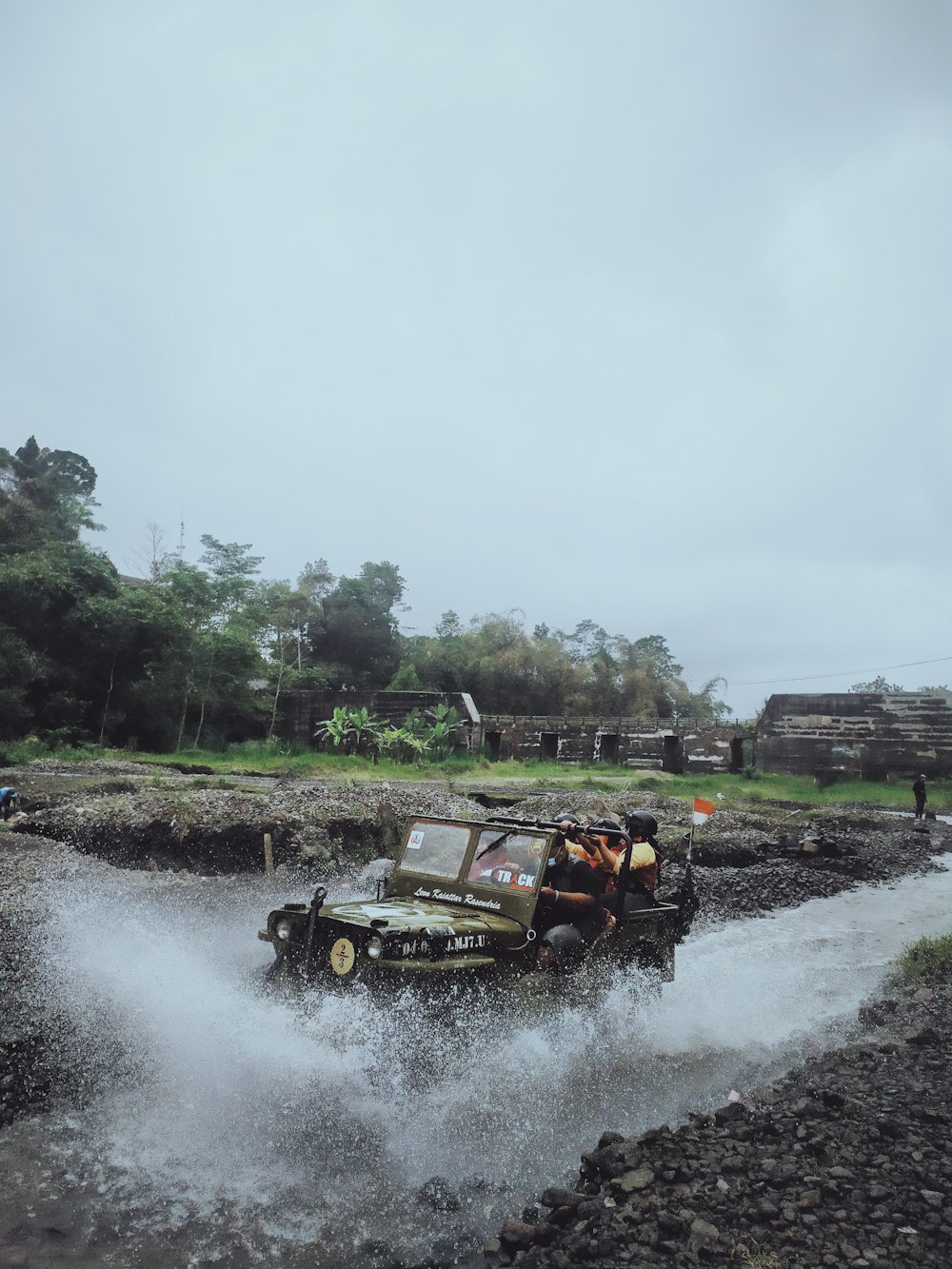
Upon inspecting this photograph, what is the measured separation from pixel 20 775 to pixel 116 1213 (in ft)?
66.6

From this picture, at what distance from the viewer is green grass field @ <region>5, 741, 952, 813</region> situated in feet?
96.8

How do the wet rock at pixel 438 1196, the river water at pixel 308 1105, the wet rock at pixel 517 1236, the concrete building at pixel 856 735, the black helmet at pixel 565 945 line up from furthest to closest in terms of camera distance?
the concrete building at pixel 856 735, the black helmet at pixel 565 945, the wet rock at pixel 438 1196, the river water at pixel 308 1105, the wet rock at pixel 517 1236

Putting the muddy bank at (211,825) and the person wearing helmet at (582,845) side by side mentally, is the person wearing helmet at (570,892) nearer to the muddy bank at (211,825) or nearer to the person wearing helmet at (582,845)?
the person wearing helmet at (582,845)

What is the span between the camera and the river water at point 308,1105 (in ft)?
15.0

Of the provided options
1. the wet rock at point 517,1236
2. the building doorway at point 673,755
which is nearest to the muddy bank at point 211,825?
the wet rock at point 517,1236

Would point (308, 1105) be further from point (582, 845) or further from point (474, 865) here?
point (582, 845)

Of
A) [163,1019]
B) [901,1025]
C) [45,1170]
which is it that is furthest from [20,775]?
[901,1025]

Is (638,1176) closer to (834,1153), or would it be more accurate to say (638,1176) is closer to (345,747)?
(834,1153)

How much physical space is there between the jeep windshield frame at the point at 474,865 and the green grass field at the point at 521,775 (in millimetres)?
19694

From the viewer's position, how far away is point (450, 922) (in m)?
6.41

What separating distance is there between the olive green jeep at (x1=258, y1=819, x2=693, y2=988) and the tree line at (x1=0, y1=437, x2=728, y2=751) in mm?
25313

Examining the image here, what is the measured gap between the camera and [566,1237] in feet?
14.0

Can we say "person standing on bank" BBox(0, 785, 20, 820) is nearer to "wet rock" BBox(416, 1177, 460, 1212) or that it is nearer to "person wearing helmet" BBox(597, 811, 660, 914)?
"person wearing helmet" BBox(597, 811, 660, 914)

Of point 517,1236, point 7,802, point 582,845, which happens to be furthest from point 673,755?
point 517,1236
